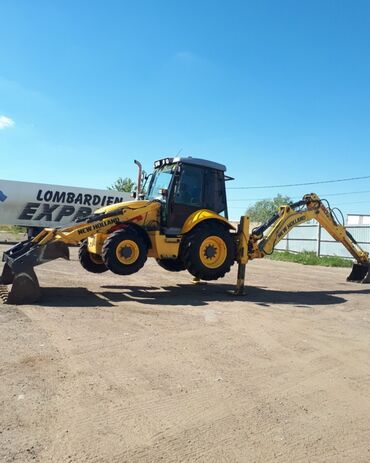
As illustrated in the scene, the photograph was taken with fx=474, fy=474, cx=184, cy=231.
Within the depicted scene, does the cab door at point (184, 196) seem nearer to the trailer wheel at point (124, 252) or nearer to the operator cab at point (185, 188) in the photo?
the operator cab at point (185, 188)

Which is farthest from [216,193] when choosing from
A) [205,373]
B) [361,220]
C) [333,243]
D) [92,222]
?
[361,220]

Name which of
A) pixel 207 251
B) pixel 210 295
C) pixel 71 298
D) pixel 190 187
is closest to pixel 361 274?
pixel 210 295

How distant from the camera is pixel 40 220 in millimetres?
25859

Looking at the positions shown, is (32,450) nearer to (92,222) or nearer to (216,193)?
(92,222)

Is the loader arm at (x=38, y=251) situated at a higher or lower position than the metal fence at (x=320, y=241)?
lower

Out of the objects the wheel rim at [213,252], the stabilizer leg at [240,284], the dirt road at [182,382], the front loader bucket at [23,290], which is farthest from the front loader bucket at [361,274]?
the front loader bucket at [23,290]

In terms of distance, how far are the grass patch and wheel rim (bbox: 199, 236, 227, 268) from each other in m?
12.0

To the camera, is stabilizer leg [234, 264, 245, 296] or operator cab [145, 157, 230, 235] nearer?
operator cab [145, 157, 230, 235]

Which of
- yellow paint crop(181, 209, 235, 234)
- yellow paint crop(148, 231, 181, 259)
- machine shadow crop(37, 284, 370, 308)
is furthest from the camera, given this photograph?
yellow paint crop(181, 209, 235, 234)

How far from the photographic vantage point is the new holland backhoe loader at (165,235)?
9.23 meters

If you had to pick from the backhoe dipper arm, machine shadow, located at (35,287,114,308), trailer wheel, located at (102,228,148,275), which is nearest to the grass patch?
the backhoe dipper arm

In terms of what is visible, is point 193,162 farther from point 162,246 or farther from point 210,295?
point 210,295

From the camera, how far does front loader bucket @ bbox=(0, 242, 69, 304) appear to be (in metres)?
8.37

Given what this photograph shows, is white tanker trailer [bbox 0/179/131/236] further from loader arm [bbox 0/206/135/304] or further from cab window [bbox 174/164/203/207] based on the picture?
loader arm [bbox 0/206/135/304]
